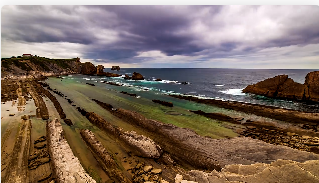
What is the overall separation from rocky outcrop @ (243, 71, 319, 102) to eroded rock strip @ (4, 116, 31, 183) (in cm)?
5264

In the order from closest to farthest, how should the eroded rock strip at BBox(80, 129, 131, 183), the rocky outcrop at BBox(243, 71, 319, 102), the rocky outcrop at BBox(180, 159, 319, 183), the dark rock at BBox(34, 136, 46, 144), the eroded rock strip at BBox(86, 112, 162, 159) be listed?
1. the rocky outcrop at BBox(180, 159, 319, 183)
2. the eroded rock strip at BBox(80, 129, 131, 183)
3. the eroded rock strip at BBox(86, 112, 162, 159)
4. the dark rock at BBox(34, 136, 46, 144)
5. the rocky outcrop at BBox(243, 71, 319, 102)

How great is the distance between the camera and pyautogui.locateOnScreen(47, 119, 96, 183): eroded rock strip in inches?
428

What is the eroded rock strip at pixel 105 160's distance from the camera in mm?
11969

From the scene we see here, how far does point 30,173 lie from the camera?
12.0 metres

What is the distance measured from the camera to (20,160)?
13258 mm

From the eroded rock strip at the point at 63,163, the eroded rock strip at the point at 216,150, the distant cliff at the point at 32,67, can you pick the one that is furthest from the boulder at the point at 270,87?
the distant cliff at the point at 32,67

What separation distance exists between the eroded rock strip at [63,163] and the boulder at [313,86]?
164 ft

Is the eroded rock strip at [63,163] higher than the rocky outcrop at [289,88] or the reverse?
the reverse

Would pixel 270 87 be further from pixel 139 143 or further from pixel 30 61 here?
pixel 30 61

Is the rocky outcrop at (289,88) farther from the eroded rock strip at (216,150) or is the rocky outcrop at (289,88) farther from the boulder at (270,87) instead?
the eroded rock strip at (216,150)

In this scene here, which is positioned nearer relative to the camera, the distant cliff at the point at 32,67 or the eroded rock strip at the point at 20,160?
the eroded rock strip at the point at 20,160

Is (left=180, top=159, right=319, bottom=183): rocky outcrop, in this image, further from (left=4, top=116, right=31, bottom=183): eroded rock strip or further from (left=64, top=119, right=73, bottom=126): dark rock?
(left=64, top=119, right=73, bottom=126): dark rock

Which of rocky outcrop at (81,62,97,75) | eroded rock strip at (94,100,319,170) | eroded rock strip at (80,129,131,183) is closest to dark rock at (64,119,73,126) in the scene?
eroded rock strip at (80,129,131,183)

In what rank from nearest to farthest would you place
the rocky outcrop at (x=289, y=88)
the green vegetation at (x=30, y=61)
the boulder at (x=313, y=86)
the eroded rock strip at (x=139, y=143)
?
the eroded rock strip at (x=139, y=143) → the boulder at (x=313, y=86) → the rocky outcrop at (x=289, y=88) → the green vegetation at (x=30, y=61)
